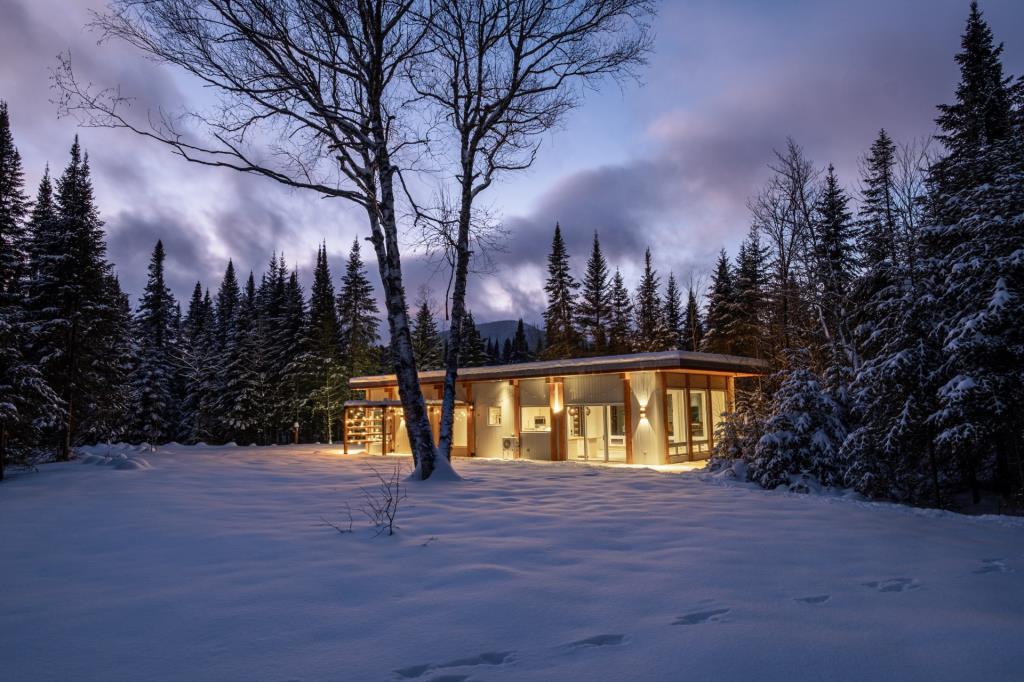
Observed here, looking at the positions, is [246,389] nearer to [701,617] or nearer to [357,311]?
[357,311]

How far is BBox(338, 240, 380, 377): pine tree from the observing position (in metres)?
33.5

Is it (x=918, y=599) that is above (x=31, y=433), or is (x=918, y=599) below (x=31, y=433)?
below

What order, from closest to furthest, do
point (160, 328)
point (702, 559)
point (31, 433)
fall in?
1. point (702, 559)
2. point (31, 433)
3. point (160, 328)

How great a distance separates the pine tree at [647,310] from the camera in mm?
35125

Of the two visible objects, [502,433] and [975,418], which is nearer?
[975,418]

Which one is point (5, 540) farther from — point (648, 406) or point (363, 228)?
point (648, 406)

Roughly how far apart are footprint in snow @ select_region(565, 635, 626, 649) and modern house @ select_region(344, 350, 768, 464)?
12.0 m

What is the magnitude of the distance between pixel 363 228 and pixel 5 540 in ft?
24.4

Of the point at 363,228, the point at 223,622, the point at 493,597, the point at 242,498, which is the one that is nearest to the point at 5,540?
the point at 242,498

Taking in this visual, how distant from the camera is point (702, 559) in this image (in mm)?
4492

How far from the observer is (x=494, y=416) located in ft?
60.8

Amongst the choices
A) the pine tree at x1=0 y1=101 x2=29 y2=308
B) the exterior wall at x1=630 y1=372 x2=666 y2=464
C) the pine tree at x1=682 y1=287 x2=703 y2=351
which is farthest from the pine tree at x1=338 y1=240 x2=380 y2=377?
the exterior wall at x1=630 y1=372 x2=666 y2=464

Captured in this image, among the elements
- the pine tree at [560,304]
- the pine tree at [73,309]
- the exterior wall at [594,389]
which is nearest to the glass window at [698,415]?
the exterior wall at [594,389]

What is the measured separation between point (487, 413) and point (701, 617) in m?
15.7
